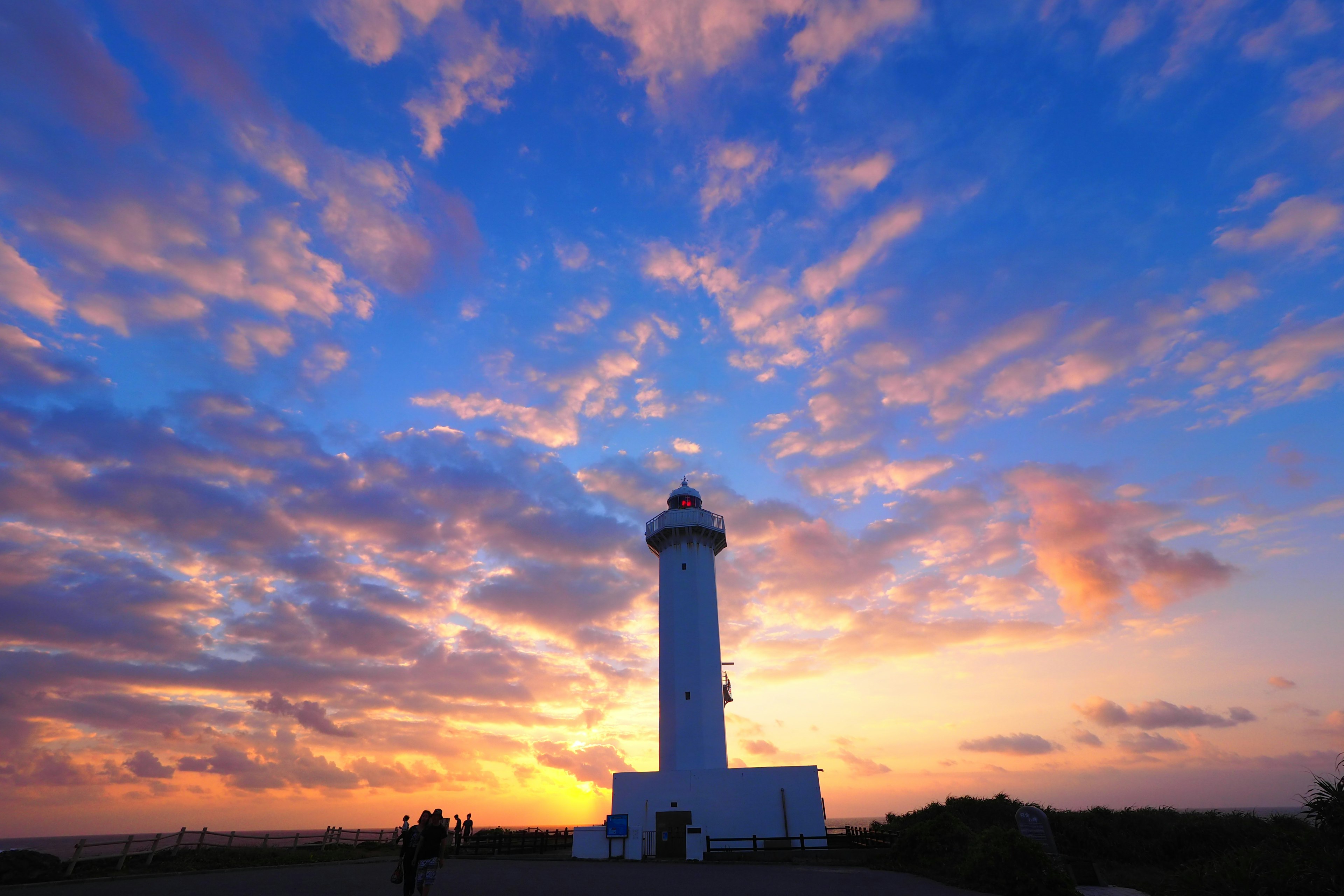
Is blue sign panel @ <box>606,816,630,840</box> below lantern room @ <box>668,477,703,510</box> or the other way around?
below

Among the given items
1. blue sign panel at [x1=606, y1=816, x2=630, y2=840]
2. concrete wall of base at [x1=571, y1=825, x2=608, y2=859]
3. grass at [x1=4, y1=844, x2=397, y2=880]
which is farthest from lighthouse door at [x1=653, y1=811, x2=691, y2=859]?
grass at [x1=4, y1=844, x2=397, y2=880]

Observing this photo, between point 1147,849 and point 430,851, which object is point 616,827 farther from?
point 1147,849

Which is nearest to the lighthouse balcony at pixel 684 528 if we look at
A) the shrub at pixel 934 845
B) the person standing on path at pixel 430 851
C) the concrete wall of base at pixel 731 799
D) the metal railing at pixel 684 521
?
the metal railing at pixel 684 521

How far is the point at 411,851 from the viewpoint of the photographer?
13.7 meters

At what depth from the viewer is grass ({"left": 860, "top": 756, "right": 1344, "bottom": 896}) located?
1166 centimetres

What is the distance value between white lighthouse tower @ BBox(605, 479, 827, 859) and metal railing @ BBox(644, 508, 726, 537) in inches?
2.5

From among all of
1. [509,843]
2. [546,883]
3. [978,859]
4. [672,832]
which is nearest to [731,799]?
[672,832]

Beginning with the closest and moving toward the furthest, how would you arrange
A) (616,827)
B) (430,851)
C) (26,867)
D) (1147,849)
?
(430,851)
(26,867)
(1147,849)
(616,827)

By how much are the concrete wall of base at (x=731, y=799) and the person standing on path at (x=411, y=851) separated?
18.5 m

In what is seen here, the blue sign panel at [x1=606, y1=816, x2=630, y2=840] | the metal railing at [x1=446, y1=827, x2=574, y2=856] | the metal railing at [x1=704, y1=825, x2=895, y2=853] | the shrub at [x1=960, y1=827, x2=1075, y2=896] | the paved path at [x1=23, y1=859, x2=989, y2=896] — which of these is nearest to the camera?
the shrub at [x1=960, y1=827, x2=1075, y2=896]

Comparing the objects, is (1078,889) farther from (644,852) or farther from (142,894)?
(142,894)

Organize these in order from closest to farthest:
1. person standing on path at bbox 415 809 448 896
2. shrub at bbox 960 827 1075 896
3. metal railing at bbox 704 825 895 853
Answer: person standing on path at bbox 415 809 448 896, shrub at bbox 960 827 1075 896, metal railing at bbox 704 825 895 853

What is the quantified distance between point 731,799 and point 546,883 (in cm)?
1414

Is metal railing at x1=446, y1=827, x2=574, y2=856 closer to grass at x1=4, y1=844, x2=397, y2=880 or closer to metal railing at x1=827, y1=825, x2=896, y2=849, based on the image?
grass at x1=4, y1=844, x2=397, y2=880
